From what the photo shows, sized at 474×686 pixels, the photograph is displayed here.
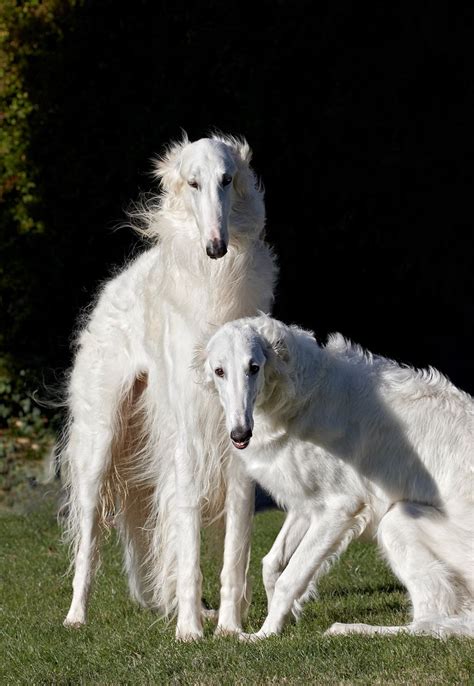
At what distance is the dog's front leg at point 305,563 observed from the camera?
17.9 ft

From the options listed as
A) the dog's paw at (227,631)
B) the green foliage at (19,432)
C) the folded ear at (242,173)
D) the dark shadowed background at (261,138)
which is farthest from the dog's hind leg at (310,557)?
the green foliage at (19,432)

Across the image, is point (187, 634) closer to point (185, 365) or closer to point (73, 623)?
point (73, 623)

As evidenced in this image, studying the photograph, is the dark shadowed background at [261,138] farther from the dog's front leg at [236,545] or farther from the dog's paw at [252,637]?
the dog's paw at [252,637]

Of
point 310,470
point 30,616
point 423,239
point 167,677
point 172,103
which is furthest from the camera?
point 423,239

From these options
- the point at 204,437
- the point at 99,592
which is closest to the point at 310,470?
the point at 204,437

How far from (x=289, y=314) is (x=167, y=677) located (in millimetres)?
6421

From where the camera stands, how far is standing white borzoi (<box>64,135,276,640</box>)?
5727 mm

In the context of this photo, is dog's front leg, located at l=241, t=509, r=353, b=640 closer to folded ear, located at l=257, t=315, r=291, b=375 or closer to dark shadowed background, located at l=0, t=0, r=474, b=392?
folded ear, located at l=257, t=315, r=291, b=375

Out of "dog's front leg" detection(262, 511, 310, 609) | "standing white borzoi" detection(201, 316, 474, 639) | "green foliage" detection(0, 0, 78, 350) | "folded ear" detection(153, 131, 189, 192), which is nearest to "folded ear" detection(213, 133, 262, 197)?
"folded ear" detection(153, 131, 189, 192)

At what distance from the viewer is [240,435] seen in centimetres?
493

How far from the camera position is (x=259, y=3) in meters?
10.6

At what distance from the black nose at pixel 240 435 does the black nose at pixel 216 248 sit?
880 millimetres

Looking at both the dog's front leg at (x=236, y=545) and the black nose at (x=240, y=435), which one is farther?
the dog's front leg at (x=236, y=545)

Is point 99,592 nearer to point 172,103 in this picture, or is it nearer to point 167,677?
point 167,677
